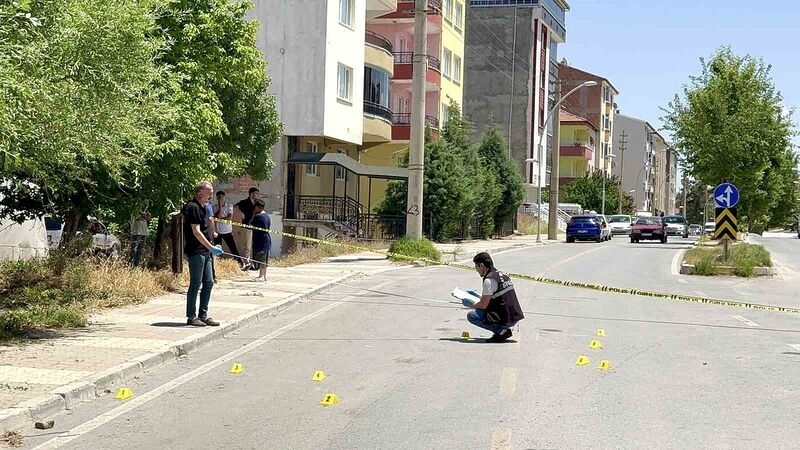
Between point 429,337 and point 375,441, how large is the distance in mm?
5567

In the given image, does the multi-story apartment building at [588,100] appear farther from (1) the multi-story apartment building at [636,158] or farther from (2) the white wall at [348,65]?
(2) the white wall at [348,65]

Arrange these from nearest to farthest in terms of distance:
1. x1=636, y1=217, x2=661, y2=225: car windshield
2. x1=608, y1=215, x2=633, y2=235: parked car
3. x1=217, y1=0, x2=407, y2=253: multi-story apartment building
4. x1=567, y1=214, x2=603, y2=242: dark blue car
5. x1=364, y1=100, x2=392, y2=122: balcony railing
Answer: x1=217, y1=0, x2=407, y2=253: multi-story apartment building → x1=364, y1=100, x2=392, y2=122: balcony railing → x1=567, y1=214, x2=603, y2=242: dark blue car → x1=636, y1=217, x2=661, y2=225: car windshield → x1=608, y1=215, x2=633, y2=235: parked car

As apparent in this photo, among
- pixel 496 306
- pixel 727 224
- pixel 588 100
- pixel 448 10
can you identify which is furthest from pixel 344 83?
pixel 588 100

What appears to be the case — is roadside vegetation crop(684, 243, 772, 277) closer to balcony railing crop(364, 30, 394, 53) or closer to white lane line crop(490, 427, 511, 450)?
balcony railing crop(364, 30, 394, 53)

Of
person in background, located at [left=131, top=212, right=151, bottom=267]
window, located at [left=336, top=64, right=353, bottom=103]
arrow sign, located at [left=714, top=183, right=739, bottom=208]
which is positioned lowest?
person in background, located at [left=131, top=212, right=151, bottom=267]

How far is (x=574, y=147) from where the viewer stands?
94.9 meters

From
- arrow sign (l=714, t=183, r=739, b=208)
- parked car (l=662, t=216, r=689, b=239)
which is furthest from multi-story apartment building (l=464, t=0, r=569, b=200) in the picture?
arrow sign (l=714, t=183, r=739, b=208)

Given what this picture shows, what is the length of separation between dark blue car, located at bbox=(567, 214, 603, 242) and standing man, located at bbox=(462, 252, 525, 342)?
41.4m

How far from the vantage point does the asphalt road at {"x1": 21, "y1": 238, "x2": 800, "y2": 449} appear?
7.11m

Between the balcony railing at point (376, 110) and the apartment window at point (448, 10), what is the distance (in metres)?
14.8

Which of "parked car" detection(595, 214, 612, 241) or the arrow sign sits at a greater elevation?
the arrow sign

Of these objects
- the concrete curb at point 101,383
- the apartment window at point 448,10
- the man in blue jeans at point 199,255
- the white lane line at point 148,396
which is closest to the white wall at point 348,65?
the apartment window at point 448,10

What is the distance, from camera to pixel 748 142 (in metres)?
41.6

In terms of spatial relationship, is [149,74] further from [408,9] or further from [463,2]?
[463,2]
